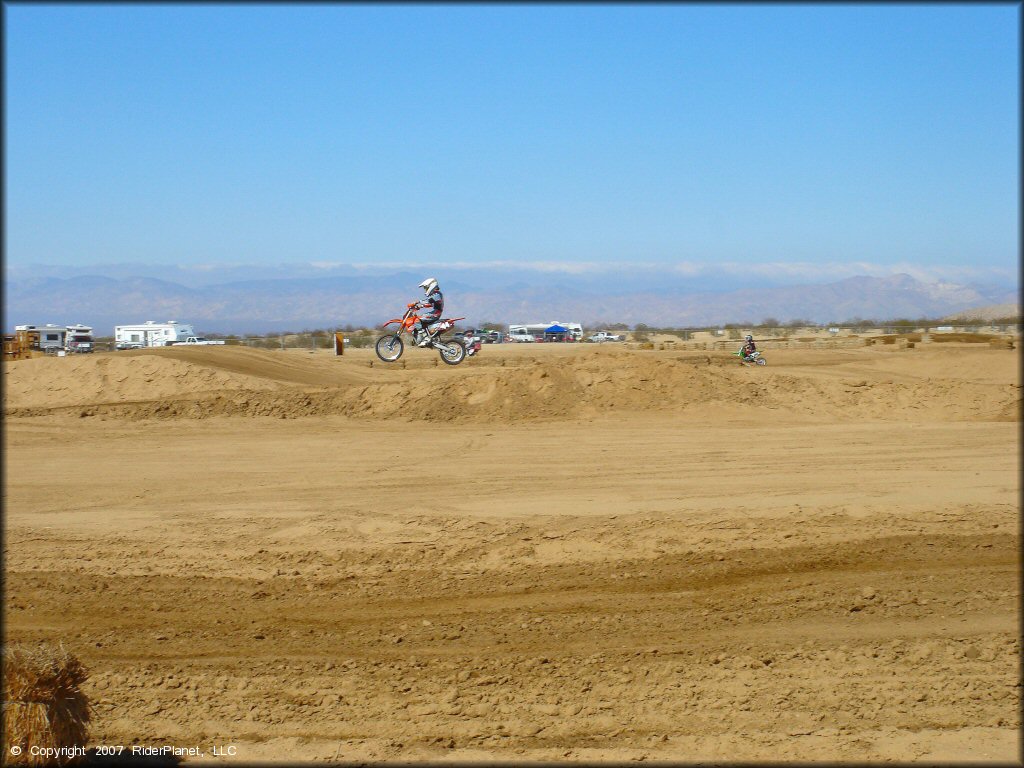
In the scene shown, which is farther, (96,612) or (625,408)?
(625,408)

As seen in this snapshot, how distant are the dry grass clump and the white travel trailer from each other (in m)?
→ 43.9

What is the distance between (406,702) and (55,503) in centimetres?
686

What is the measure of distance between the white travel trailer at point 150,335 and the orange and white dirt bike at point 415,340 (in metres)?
27.2

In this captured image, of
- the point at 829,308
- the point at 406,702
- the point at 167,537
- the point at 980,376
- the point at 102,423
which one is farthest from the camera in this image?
the point at 829,308

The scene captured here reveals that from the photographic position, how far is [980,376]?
2248 centimetres

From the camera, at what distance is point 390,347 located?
77.8ft

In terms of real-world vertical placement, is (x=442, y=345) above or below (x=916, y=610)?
above

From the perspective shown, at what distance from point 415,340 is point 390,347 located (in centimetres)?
137

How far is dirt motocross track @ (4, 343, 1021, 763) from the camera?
7145 millimetres

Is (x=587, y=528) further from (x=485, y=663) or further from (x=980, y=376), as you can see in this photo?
(x=980, y=376)

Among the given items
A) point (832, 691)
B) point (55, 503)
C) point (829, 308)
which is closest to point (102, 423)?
point (55, 503)

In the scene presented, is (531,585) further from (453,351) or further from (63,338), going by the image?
(63,338)

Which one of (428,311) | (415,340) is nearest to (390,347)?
(415,340)

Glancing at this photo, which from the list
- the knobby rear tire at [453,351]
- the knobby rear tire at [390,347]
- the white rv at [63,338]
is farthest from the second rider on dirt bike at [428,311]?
the white rv at [63,338]
